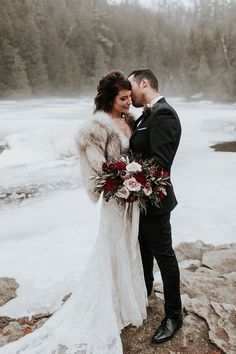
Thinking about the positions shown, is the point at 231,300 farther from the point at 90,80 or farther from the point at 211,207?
the point at 90,80

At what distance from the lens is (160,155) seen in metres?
2.28

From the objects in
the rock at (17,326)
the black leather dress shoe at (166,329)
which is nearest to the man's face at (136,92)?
the black leather dress shoe at (166,329)

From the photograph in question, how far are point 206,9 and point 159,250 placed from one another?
4486 inches

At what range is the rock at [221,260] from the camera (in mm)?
4332

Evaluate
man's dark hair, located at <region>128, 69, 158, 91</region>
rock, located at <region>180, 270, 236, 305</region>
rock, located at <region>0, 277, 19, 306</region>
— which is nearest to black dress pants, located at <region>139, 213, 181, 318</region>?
rock, located at <region>180, 270, 236, 305</region>

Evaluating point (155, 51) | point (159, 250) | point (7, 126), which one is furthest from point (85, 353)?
point (155, 51)

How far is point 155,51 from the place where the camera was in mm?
90562

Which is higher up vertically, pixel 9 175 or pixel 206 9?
pixel 206 9

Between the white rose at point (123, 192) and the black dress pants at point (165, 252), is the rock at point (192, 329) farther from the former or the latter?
the white rose at point (123, 192)

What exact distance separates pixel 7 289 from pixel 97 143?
8.89 ft

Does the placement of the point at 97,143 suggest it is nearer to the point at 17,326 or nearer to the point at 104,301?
the point at 104,301

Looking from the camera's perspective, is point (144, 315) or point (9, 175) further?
point (9, 175)

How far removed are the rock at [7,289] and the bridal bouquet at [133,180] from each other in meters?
2.48

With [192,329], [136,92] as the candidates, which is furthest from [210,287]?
[136,92]
